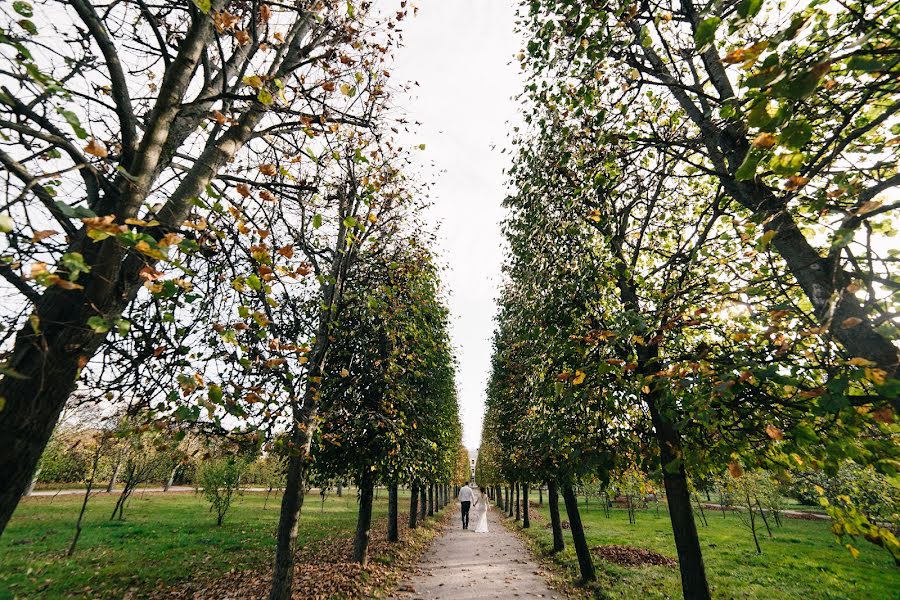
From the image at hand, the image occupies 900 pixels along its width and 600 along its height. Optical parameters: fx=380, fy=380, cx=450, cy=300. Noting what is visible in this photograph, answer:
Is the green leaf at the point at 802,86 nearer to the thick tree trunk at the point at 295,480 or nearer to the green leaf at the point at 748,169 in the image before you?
the green leaf at the point at 748,169

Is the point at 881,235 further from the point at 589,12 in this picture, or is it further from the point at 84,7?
the point at 84,7

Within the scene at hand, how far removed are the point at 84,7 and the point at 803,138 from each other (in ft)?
16.2

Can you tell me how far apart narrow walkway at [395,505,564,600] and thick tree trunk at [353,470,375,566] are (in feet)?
5.88

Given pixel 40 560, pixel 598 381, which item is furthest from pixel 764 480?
pixel 40 560

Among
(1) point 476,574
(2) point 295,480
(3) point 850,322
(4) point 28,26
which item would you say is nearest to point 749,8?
(3) point 850,322

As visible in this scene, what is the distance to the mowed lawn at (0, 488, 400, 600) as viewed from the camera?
383 inches

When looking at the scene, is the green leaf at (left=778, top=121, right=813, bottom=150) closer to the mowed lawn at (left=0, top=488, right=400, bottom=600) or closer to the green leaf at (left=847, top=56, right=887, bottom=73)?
the green leaf at (left=847, top=56, right=887, bottom=73)

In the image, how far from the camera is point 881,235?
5.25 m

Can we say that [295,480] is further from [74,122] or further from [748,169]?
[748,169]

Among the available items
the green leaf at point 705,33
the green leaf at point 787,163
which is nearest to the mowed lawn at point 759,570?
the green leaf at point 787,163

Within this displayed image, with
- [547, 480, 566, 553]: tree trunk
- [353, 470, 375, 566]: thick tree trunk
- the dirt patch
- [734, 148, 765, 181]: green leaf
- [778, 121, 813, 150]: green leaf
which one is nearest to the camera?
[778, 121, 813, 150]: green leaf

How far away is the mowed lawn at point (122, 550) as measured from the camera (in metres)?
9.73

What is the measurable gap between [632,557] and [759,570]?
16.0 ft

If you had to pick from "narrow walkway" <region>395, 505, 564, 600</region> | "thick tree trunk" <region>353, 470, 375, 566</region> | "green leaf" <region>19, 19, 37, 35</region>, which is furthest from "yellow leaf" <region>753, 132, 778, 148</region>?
"thick tree trunk" <region>353, 470, 375, 566</region>
